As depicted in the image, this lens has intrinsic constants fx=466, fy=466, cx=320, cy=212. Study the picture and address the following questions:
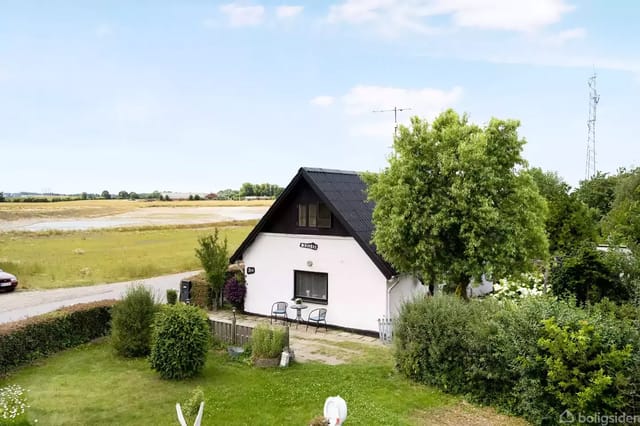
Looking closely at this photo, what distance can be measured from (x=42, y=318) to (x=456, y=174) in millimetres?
11558

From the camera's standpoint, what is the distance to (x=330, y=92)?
21500 millimetres

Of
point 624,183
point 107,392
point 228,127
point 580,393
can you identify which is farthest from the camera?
point 624,183

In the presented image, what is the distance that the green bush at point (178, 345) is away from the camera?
10.1 m

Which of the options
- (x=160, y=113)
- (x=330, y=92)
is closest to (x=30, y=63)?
(x=160, y=113)

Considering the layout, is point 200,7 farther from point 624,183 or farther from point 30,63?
point 624,183

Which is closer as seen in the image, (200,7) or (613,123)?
(200,7)

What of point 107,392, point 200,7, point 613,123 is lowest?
point 107,392

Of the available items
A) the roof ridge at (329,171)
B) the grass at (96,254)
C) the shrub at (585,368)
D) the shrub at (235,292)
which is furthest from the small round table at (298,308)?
the grass at (96,254)

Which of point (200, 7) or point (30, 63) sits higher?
point (200, 7)

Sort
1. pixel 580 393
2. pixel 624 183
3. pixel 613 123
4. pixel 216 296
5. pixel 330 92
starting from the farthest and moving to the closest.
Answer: pixel 624 183
pixel 330 92
pixel 613 123
pixel 216 296
pixel 580 393

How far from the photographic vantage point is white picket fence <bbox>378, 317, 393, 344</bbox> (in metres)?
13.7

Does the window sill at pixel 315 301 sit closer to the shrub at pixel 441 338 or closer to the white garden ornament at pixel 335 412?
the shrub at pixel 441 338

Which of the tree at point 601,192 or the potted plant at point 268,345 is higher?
the tree at point 601,192

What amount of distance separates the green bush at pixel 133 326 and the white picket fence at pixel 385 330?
253 inches
